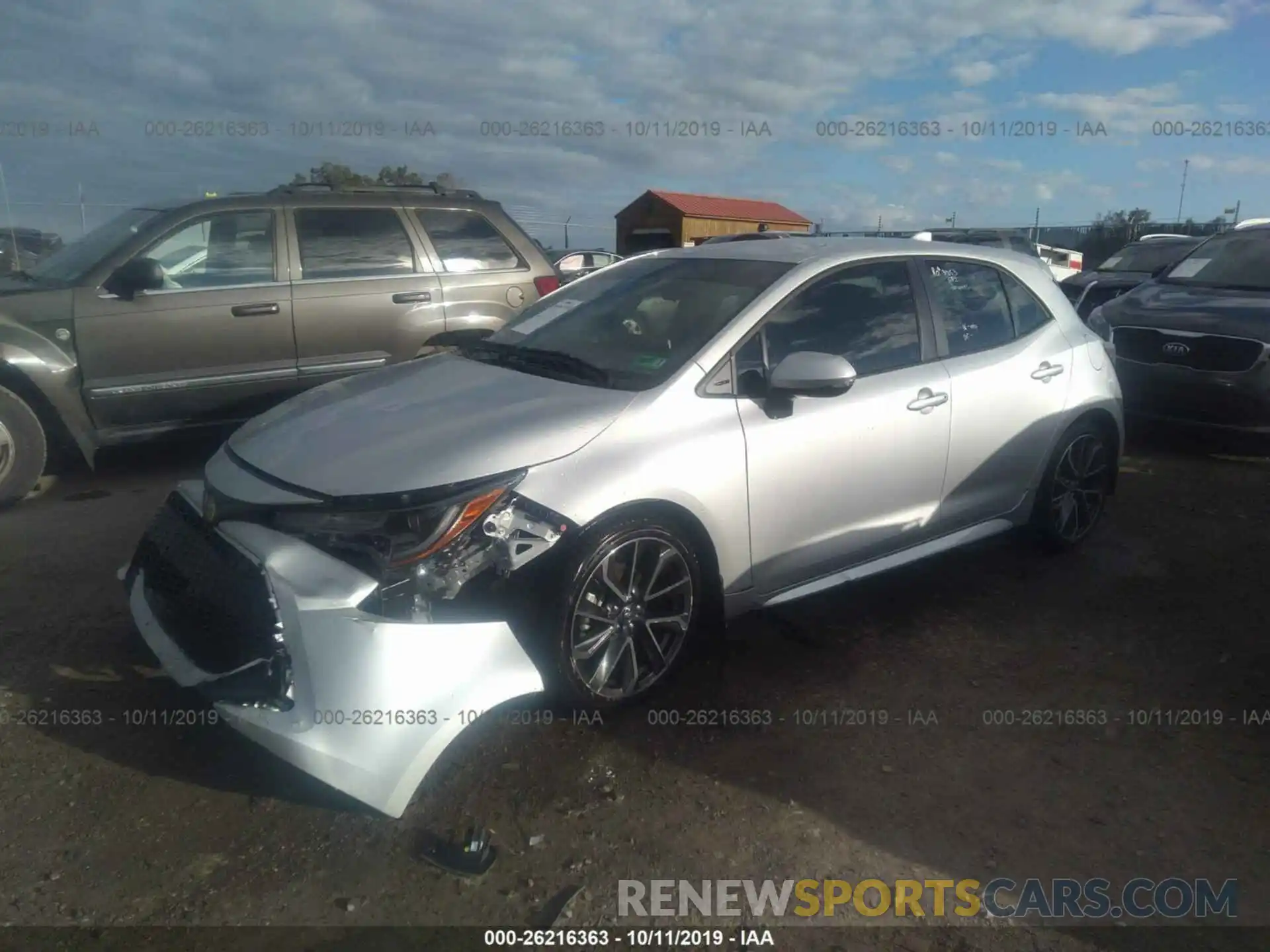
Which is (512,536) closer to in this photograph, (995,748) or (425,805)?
(425,805)

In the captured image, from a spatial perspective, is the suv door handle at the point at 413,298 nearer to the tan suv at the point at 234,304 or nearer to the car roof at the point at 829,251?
the tan suv at the point at 234,304

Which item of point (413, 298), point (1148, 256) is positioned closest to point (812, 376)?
point (413, 298)

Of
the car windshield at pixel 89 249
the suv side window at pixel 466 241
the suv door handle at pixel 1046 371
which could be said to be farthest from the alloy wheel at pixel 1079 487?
the car windshield at pixel 89 249

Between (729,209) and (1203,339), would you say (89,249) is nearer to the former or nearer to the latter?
(1203,339)

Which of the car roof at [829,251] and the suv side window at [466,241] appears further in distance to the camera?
the suv side window at [466,241]

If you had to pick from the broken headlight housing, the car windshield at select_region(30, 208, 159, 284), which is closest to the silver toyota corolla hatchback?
the broken headlight housing

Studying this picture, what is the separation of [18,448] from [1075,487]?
5951 mm

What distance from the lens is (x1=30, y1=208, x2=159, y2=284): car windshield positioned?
5.68 meters

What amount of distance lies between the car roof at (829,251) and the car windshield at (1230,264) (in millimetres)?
4090

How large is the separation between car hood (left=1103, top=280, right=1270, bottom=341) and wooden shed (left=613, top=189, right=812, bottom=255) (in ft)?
76.9

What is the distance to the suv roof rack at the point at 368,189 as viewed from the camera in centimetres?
630

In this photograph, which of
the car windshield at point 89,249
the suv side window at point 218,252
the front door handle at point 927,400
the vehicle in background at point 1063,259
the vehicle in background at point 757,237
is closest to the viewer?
the front door handle at point 927,400

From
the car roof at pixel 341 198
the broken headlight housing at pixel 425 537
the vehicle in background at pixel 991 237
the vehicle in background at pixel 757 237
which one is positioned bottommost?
the broken headlight housing at pixel 425 537

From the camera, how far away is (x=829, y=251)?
4055mm
